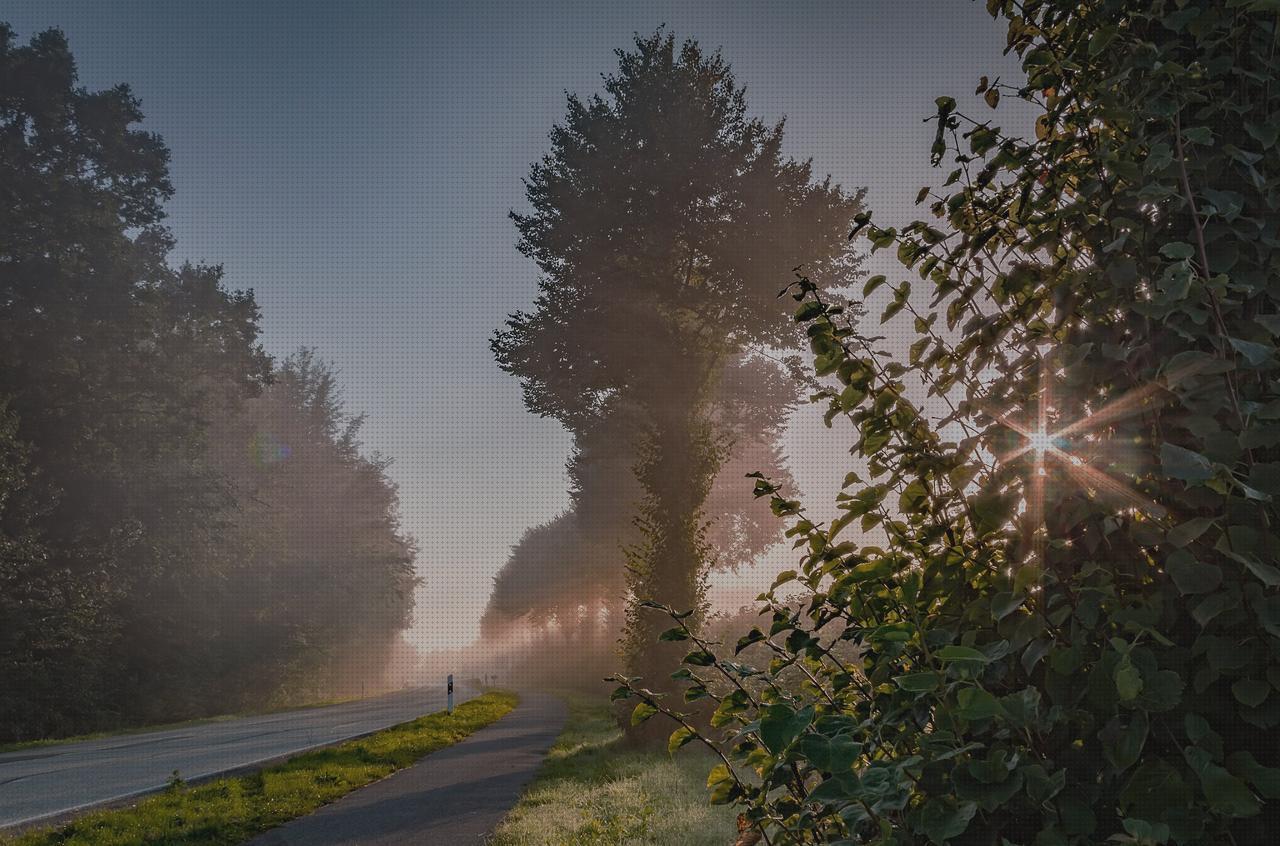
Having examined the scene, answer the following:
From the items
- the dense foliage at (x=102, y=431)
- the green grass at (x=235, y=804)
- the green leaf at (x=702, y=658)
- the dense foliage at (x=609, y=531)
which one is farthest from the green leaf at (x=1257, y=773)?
the dense foliage at (x=102, y=431)

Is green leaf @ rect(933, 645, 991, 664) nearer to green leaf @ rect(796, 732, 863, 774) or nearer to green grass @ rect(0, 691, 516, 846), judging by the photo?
green leaf @ rect(796, 732, 863, 774)

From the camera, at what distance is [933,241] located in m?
1.88

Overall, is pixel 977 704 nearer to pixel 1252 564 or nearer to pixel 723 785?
pixel 1252 564

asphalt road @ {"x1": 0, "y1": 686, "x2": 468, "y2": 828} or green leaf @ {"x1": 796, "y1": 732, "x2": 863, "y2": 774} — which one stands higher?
green leaf @ {"x1": 796, "y1": 732, "x2": 863, "y2": 774}

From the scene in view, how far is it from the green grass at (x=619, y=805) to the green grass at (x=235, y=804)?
88.5 inches

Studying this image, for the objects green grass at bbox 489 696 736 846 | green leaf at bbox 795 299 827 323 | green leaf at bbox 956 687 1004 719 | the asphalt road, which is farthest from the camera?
the asphalt road

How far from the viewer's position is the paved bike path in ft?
20.5

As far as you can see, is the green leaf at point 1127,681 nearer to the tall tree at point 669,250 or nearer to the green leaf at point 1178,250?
the green leaf at point 1178,250

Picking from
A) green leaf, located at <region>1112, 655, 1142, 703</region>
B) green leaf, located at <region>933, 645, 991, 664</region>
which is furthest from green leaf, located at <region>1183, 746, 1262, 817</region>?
green leaf, located at <region>933, 645, 991, 664</region>

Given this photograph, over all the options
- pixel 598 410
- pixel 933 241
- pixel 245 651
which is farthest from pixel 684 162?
pixel 245 651

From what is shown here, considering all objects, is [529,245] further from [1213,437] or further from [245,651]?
[245,651]

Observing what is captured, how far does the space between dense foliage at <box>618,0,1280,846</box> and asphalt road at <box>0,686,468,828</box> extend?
27.8 feet

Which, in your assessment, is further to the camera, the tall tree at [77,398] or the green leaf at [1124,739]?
the tall tree at [77,398]

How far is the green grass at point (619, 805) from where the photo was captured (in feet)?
18.7
